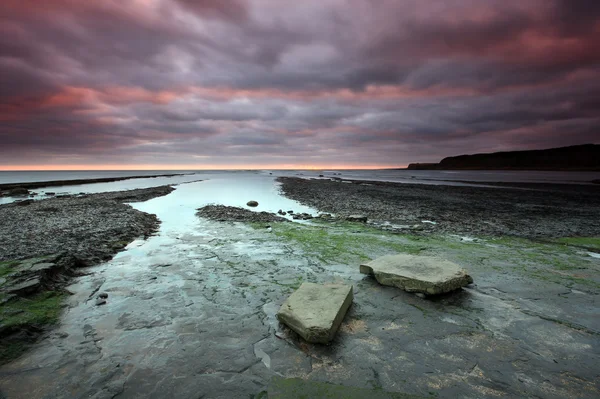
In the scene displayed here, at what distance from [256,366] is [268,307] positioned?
1.82 metres

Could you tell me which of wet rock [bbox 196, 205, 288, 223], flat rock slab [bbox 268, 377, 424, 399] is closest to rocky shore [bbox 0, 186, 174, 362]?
wet rock [bbox 196, 205, 288, 223]

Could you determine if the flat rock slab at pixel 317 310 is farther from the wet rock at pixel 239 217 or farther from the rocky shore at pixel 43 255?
the wet rock at pixel 239 217

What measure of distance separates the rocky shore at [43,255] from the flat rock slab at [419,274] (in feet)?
22.7

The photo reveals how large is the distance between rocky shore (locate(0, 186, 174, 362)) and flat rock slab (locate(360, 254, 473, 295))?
6.91 m

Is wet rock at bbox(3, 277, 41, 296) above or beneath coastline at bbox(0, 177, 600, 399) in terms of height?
above

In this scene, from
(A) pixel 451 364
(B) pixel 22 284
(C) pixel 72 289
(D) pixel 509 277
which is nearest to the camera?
(A) pixel 451 364

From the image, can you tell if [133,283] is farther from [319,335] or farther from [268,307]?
[319,335]

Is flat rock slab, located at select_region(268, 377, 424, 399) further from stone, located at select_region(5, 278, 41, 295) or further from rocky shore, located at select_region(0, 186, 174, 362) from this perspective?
stone, located at select_region(5, 278, 41, 295)

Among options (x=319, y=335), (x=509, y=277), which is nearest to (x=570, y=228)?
(x=509, y=277)

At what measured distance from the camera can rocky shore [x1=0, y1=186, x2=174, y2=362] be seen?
4.94 metres

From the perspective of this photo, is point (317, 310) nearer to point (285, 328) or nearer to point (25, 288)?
point (285, 328)

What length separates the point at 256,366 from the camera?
154 inches

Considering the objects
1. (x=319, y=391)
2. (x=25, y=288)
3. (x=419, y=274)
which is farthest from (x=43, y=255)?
(x=419, y=274)

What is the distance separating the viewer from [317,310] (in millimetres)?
4871
